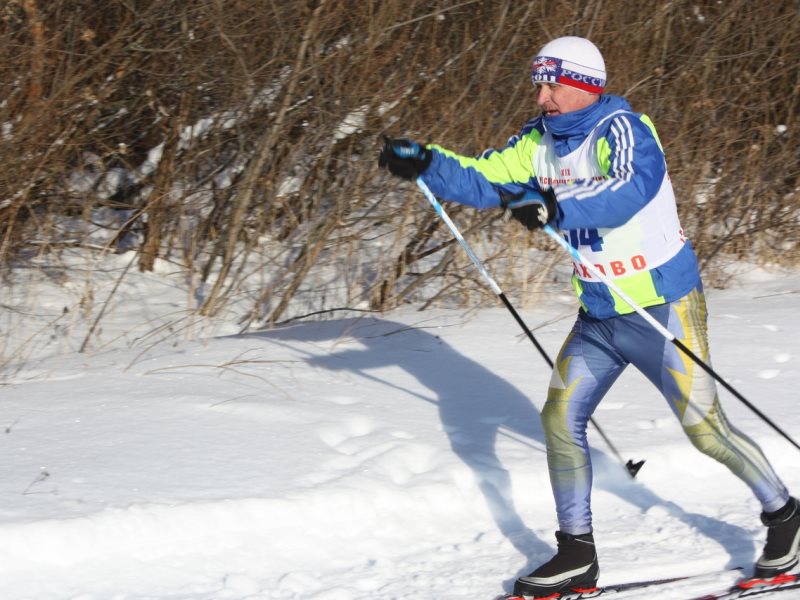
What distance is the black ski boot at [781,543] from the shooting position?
3.48 m

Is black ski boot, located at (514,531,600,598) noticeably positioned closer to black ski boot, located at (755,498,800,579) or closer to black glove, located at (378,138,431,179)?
black ski boot, located at (755,498,800,579)

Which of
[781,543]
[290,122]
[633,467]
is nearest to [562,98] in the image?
[781,543]

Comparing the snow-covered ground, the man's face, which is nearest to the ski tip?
the snow-covered ground

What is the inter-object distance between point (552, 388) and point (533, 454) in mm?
1099

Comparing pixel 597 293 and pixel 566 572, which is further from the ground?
pixel 597 293

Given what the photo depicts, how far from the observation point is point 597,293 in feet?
11.2

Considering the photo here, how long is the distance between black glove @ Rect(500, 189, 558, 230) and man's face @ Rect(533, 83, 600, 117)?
11.0 inches

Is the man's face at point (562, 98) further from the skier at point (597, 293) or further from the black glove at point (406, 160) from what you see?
the black glove at point (406, 160)

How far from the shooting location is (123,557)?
3.56m

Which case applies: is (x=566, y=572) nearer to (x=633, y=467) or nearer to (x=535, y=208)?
(x=633, y=467)

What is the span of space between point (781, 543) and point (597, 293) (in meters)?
1.04

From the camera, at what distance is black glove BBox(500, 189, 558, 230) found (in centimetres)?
320

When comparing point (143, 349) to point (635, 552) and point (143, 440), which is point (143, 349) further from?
point (635, 552)

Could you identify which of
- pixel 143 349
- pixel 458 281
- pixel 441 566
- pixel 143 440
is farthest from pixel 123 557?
pixel 458 281
